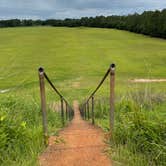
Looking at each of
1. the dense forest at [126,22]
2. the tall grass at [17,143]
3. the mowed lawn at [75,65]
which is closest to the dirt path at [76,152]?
the tall grass at [17,143]

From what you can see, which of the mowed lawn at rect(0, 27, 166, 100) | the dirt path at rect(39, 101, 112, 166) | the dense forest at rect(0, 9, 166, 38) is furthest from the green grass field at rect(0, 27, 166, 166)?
the dense forest at rect(0, 9, 166, 38)

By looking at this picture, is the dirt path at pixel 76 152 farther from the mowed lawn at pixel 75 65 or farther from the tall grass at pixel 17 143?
the mowed lawn at pixel 75 65

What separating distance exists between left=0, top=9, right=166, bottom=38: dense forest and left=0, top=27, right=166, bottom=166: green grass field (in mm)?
8492

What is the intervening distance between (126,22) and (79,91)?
62.7m

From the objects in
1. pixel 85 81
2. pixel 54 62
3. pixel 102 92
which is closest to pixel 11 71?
pixel 54 62

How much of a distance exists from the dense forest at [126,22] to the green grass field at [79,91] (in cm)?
849

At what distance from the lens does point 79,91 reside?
2294 centimetres

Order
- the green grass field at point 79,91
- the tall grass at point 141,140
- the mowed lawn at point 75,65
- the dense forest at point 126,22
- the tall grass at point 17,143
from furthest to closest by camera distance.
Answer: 1. the dense forest at point 126,22
2. the mowed lawn at point 75,65
3. the green grass field at point 79,91
4. the tall grass at point 17,143
5. the tall grass at point 141,140

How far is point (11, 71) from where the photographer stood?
111 feet

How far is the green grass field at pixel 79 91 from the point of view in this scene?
14.1 ft

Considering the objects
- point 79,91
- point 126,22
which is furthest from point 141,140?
point 126,22

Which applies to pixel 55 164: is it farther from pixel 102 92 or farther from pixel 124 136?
pixel 102 92

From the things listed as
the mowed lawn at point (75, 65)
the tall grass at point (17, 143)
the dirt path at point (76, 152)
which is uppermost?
the tall grass at point (17, 143)

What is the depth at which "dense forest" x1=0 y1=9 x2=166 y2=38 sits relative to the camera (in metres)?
62.2
